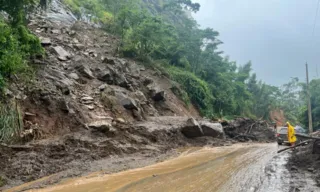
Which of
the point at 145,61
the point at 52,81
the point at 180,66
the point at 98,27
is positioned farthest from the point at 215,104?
the point at 52,81

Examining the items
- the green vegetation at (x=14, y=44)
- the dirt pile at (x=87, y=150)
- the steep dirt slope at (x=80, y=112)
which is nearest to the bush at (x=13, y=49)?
the green vegetation at (x=14, y=44)

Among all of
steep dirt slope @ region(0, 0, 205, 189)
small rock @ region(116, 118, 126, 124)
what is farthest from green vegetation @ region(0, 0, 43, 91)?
small rock @ region(116, 118, 126, 124)

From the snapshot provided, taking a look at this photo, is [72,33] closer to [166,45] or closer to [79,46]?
[79,46]

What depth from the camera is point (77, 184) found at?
27.1ft

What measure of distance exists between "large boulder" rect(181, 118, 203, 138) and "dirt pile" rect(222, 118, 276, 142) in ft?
16.1

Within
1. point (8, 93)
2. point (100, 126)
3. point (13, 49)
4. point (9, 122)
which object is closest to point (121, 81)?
point (100, 126)

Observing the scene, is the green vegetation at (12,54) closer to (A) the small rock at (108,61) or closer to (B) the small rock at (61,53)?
(B) the small rock at (61,53)

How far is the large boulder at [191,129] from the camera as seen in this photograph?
18.1m

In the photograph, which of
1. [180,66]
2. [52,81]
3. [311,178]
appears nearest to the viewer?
[311,178]

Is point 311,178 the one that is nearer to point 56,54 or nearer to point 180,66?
point 56,54

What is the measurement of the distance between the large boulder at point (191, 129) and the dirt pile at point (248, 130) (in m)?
4.91

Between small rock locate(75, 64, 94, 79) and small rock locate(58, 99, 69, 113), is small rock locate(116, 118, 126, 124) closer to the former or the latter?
small rock locate(58, 99, 69, 113)

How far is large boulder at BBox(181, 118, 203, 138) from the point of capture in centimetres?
1814

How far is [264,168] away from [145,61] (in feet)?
60.5
